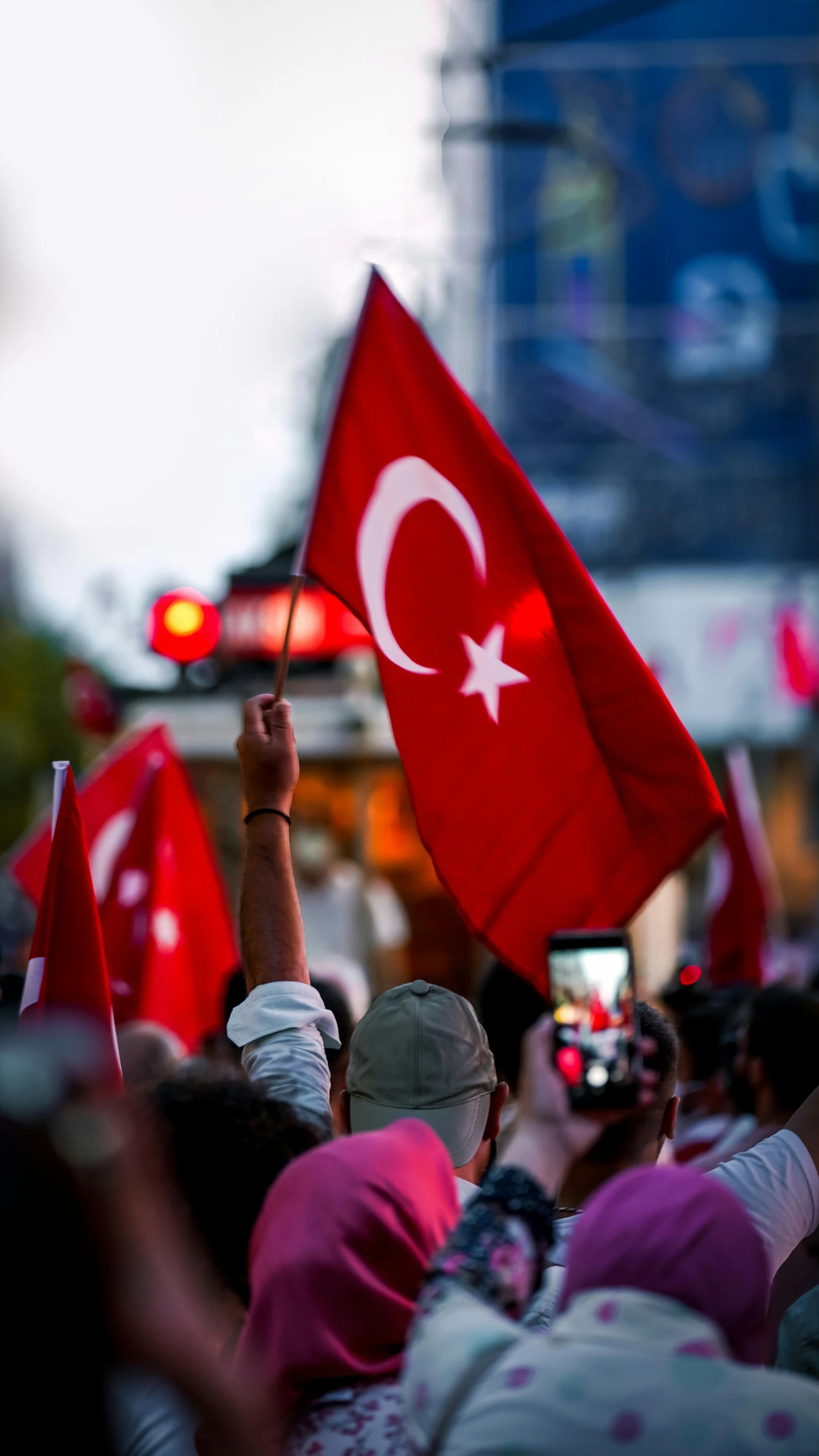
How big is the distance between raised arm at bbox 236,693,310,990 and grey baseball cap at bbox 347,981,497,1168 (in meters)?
0.19

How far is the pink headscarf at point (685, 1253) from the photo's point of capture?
188 centimetres

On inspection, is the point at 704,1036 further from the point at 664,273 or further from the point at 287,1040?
the point at 664,273

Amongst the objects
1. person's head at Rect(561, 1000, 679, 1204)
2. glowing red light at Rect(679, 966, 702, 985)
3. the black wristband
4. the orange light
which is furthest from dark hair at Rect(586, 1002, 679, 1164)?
the orange light

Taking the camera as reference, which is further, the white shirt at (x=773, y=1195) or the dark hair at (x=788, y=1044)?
the dark hair at (x=788, y=1044)

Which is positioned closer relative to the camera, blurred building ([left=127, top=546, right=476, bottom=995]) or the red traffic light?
the red traffic light

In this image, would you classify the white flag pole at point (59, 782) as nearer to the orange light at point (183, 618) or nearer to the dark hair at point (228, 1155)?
the dark hair at point (228, 1155)

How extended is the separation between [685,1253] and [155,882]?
14.3ft

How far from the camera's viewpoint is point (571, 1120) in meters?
2.03

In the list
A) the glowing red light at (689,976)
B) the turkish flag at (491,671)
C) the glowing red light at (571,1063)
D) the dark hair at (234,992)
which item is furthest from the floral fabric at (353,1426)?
the glowing red light at (689,976)

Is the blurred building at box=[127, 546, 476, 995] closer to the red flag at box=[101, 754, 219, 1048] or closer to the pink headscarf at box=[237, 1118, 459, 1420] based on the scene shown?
the red flag at box=[101, 754, 219, 1048]

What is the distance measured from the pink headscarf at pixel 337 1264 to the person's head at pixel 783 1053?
179cm

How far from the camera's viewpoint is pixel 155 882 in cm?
607

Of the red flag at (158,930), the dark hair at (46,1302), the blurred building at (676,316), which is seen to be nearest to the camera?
the dark hair at (46,1302)

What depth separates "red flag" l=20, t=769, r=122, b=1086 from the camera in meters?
3.20
